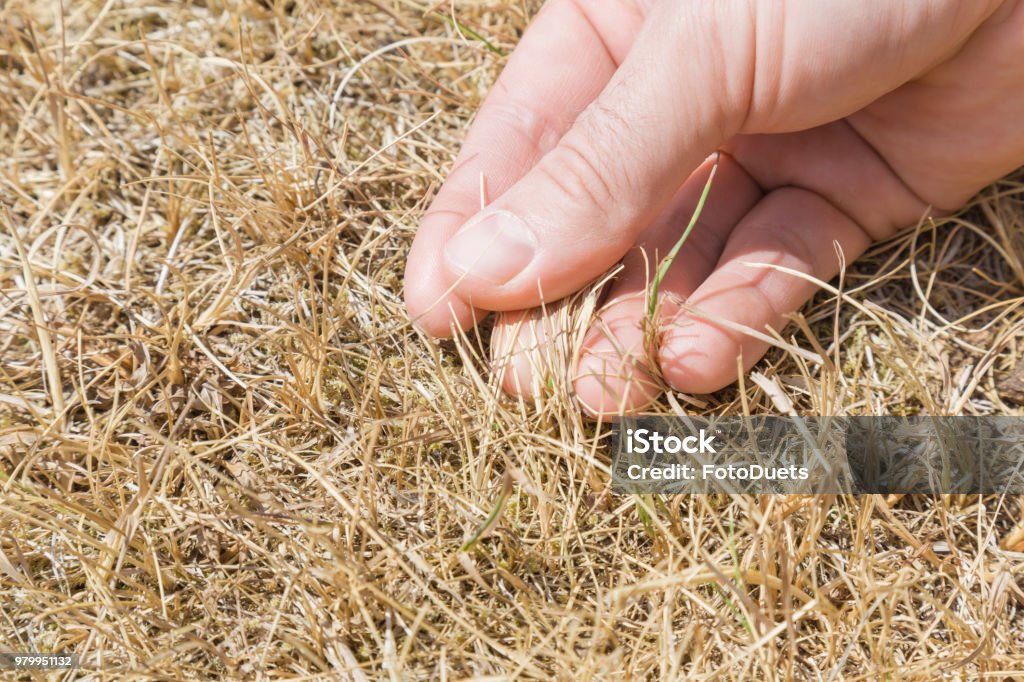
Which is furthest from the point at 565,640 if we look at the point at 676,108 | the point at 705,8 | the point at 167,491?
the point at 705,8

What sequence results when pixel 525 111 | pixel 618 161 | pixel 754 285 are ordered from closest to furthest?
pixel 618 161, pixel 754 285, pixel 525 111

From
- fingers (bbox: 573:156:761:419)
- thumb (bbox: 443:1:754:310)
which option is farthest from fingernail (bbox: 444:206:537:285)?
fingers (bbox: 573:156:761:419)

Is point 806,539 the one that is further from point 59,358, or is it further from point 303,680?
point 59,358

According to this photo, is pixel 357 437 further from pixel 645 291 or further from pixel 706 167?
pixel 706 167

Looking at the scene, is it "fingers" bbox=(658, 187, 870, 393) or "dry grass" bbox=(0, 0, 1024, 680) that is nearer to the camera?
"dry grass" bbox=(0, 0, 1024, 680)

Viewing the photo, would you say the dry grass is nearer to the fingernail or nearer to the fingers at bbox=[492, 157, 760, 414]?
the fingers at bbox=[492, 157, 760, 414]

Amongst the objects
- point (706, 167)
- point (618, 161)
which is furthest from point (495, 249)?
point (706, 167)

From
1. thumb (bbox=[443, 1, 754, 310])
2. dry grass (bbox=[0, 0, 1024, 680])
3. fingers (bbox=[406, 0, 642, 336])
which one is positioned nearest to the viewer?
dry grass (bbox=[0, 0, 1024, 680])
